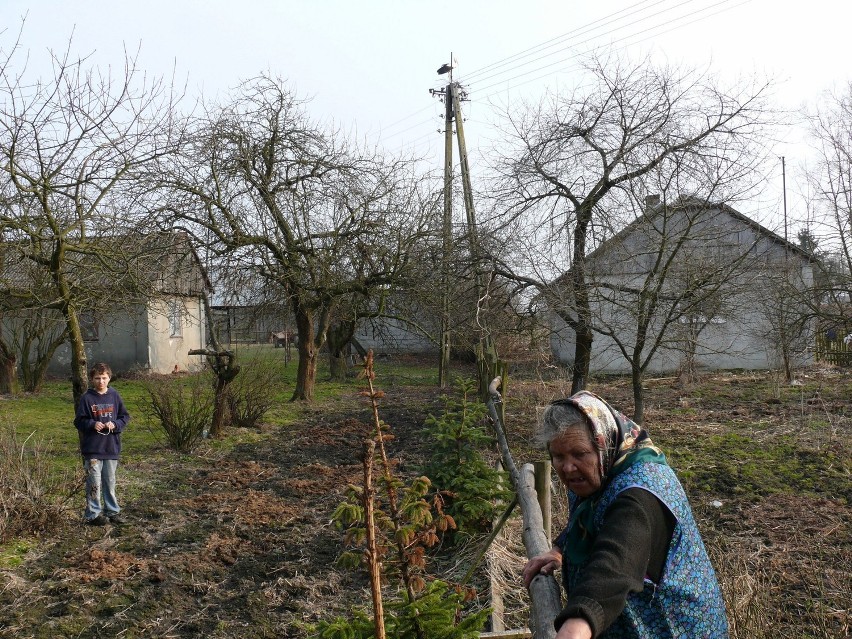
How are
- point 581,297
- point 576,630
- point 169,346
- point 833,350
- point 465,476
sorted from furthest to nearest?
point 169,346
point 833,350
point 581,297
point 465,476
point 576,630

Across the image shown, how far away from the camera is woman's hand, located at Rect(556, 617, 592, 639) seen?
1.74 meters

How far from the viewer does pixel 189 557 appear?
6.25 m

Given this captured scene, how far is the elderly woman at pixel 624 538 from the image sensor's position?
1817mm

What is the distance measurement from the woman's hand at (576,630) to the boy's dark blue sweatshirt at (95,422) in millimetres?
6264

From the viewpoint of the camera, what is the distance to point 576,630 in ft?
5.74

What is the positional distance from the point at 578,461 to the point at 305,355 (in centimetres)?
1631

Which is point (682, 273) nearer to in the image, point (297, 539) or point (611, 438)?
point (297, 539)

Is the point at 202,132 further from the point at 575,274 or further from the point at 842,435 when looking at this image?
the point at 842,435

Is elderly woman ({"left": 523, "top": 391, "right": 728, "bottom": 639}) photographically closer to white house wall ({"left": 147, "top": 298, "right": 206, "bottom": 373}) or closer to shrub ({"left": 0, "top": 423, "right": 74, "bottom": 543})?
shrub ({"left": 0, "top": 423, "right": 74, "bottom": 543})

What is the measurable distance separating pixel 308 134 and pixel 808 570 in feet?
44.1

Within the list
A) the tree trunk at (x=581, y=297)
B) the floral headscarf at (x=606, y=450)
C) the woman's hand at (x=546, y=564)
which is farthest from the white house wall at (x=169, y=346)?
the floral headscarf at (x=606, y=450)

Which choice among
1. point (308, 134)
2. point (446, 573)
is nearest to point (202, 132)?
point (308, 134)

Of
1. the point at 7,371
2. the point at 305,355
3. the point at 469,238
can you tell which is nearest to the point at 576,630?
the point at 469,238

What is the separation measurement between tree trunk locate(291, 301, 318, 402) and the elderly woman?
15.7 metres
